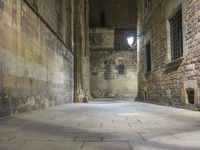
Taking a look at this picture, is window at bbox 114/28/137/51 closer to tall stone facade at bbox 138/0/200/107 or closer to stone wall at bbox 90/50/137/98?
stone wall at bbox 90/50/137/98

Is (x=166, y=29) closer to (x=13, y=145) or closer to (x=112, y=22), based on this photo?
(x=13, y=145)

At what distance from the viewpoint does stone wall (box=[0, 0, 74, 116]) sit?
17.0ft

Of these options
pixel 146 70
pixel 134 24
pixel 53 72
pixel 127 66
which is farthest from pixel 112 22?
pixel 53 72

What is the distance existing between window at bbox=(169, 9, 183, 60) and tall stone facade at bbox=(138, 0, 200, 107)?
0.11 m

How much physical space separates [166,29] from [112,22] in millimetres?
17667

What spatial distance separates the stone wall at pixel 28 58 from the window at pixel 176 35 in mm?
3570

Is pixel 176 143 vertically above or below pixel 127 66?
below

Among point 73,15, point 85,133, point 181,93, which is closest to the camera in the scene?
point 85,133

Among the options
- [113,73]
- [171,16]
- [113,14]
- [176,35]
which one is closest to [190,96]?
[176,35]

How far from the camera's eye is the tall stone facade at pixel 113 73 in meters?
23.7

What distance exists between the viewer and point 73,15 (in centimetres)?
1519

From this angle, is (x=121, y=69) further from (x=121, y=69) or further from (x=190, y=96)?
(x=190, y=96)

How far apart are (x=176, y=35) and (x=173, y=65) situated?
34.7 inches

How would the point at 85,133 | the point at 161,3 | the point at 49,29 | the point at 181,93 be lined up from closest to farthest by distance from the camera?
1. the point at 85,133
2. the point at 181,93
3. the point at 49,29
4. the point at 161,3
